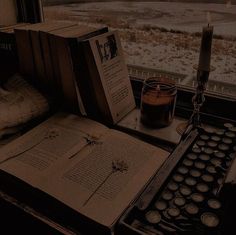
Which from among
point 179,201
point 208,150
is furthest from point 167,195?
point 208,150

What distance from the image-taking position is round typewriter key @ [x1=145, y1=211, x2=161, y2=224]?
2.32 ft

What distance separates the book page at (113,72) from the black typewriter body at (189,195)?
0.31 metres

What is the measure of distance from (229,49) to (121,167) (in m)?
0.90

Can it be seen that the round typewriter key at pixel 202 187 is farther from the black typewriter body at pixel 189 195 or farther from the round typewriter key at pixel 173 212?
the round typewriter key at pixel 173 212

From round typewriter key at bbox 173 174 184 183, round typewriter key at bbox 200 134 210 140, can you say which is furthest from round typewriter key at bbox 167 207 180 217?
round typewriter key at bbox 200 134 210 140

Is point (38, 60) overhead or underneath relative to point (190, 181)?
overhead

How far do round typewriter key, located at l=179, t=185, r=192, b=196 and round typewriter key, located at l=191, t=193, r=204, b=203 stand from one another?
2 centimetres

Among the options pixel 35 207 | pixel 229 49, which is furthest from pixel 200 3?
pixel 35 207

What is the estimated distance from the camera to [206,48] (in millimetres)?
947

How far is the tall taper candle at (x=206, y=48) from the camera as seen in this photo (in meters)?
0.93

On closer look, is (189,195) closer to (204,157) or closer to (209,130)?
(204,157)

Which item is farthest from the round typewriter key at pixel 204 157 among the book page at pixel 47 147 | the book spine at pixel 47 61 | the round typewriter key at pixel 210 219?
the book spine at pixel 47 61

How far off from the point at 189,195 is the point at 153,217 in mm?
136

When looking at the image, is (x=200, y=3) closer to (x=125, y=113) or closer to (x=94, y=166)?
(x=125, y=113)
